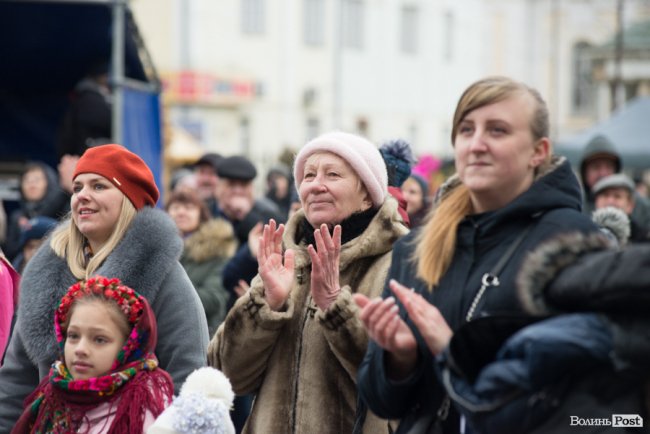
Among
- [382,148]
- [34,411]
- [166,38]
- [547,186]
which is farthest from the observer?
[166,38]

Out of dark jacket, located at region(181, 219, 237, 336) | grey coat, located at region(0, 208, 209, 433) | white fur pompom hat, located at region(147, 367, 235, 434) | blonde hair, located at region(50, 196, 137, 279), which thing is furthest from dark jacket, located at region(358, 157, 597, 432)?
dark jacket, located at region(181, 219, 237, 336)

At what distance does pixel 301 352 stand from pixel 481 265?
132 cm

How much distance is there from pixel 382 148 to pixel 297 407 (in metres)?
1.81

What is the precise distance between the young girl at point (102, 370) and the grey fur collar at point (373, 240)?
0.68m

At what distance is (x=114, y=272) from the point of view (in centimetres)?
461

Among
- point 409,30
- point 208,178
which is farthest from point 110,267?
point 409,30

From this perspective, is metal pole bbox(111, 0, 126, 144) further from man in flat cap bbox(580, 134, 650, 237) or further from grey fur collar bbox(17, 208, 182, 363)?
grey fur collar bbox(17, 208, 182, 363)

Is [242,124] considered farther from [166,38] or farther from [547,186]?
[547,186]

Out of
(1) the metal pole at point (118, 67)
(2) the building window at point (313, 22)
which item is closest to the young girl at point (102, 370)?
(1) the metal pole at point (118, 67)

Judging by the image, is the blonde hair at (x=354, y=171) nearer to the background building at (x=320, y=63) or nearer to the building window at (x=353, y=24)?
the background building at (x=320, y=63)

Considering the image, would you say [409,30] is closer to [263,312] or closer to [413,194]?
[413,194]

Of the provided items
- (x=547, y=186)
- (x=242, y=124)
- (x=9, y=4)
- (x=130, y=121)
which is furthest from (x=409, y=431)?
(x=242, y=124)

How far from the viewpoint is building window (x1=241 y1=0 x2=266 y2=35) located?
35.1m

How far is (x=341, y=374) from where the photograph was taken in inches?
179
